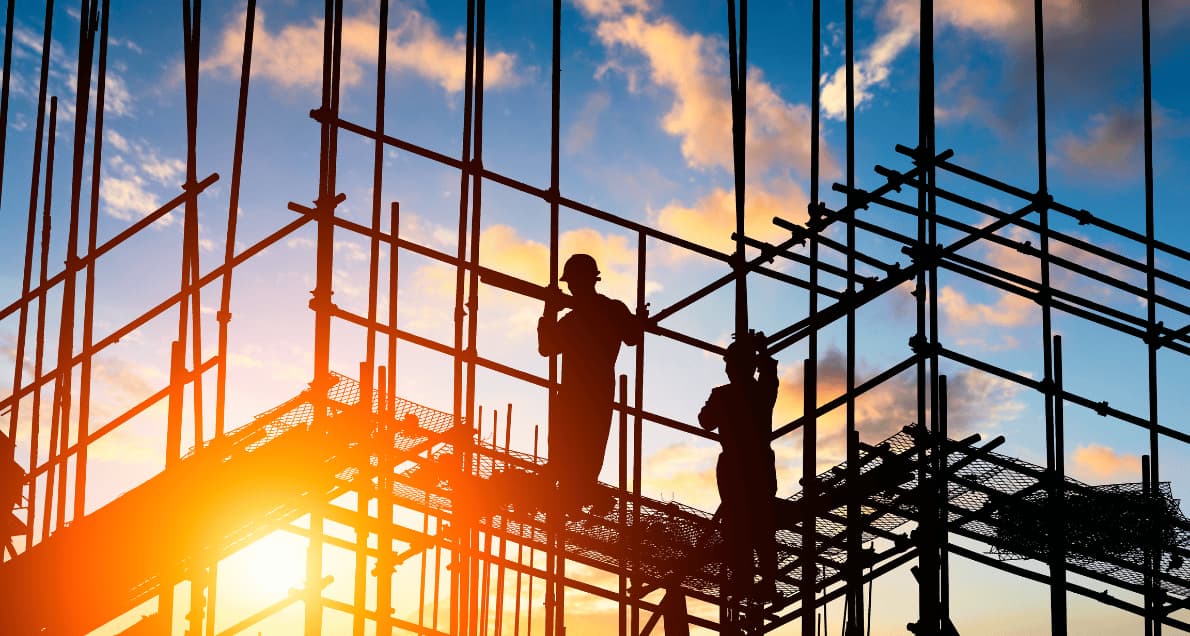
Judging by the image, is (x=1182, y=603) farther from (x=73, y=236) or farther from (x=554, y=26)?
(x=73, y=236)

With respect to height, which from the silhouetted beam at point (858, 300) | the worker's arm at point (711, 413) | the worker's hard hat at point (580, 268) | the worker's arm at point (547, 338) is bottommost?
the worker's arm at point (711, 413)

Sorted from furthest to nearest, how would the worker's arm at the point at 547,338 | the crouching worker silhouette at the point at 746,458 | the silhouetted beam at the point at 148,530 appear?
the silhouetted beam at the point at 148,530, the crouching worker silhouette at the point at 746,458, the worker's arm at the point at 547,338

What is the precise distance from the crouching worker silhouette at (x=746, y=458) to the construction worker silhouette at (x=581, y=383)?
2.49 feet

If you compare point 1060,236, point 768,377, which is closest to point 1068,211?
point 1060,236

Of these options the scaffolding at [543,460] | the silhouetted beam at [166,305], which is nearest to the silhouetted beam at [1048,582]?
the scaffolding at [543,460]

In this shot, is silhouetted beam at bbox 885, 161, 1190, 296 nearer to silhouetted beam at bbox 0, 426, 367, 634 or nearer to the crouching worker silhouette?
the crouching worker silhouette

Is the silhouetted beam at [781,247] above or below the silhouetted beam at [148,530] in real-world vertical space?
above

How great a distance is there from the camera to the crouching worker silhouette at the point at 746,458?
8.28 metres

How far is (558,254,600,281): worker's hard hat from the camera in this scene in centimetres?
791

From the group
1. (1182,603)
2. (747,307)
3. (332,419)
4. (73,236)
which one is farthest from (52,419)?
(1182,603)

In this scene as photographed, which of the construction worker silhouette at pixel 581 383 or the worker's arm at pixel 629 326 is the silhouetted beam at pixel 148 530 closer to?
the construction worker silhouette at pixel 581 383

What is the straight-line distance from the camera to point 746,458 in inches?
327

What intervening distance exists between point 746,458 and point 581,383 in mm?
1262

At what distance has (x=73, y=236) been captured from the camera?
424 inches
